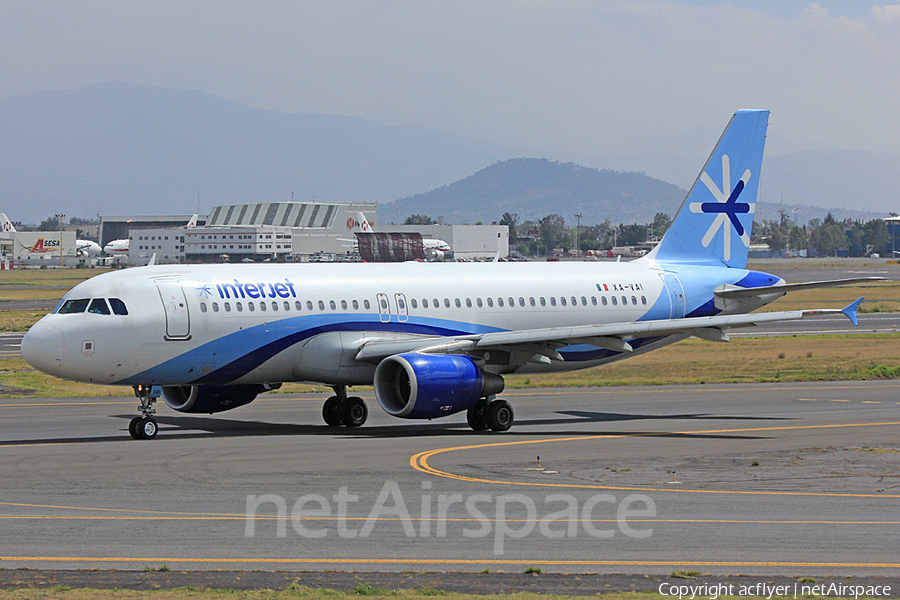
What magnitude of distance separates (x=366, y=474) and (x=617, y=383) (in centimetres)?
2485

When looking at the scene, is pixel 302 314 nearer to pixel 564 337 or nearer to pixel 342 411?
pixel 342 411

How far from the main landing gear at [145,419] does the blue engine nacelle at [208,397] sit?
319cm

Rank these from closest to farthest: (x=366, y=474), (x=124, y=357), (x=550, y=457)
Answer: (x=366, y=474) → (x=550, y=457) → (x=124, y=357)

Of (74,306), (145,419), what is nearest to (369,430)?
(145,419)

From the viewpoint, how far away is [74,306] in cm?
2977

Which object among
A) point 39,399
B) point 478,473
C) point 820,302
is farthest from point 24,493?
point 820,302

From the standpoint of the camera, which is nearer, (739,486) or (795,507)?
(795,507)

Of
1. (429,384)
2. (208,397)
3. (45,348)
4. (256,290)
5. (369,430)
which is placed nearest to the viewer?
(45,348)

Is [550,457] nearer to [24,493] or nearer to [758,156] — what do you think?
[24,493]

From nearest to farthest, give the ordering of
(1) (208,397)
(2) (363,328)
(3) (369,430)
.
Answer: (3) (369,430), (2) (363,328), (1) (208,397)

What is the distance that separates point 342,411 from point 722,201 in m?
17.3

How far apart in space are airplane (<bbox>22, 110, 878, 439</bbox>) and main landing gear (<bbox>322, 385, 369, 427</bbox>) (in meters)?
0.04

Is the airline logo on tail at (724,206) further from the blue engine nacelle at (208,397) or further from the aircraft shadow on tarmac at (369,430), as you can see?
the blue engine nacelle at (208,397)

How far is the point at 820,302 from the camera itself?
10256 cm
